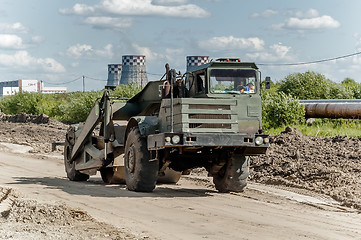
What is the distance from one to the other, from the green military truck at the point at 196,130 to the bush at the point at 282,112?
16866 mm

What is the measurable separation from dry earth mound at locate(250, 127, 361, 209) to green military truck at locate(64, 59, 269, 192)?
6.16 ft

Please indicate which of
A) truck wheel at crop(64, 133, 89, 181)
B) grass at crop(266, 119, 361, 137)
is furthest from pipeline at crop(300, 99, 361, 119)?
truck wheel at crop(64, 133, 89, 181)

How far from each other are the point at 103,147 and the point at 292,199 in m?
5.12

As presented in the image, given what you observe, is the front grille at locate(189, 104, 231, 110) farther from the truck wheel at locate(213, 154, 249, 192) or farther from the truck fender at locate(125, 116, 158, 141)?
the truck wheel at locate(213, 154, 249, 192)

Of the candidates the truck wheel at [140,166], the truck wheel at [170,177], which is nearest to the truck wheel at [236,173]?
the truck wheel at [140,166]

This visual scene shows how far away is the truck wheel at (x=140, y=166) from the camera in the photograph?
575 inches

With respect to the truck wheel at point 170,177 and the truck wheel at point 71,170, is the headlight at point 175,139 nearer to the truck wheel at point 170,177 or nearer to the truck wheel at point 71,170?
the truck wheel at point 170,177

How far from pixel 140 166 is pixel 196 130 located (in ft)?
5.34

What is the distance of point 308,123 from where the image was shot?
34.5 m

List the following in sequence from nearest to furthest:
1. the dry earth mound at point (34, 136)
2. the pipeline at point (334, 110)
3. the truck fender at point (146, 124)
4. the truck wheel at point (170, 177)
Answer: the truck fender at point (146, 124)
the truck wheel at point (170, 177)
the dry earth mound at point (34, 136)
the pipeline at point (334, 110)

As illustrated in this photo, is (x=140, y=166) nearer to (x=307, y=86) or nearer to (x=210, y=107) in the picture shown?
(x=210, y=107)

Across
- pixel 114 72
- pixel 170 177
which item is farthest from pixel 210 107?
pixel 114 72

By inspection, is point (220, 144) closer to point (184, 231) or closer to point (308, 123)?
point (184, 231)

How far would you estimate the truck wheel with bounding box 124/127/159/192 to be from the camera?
1460 cm
